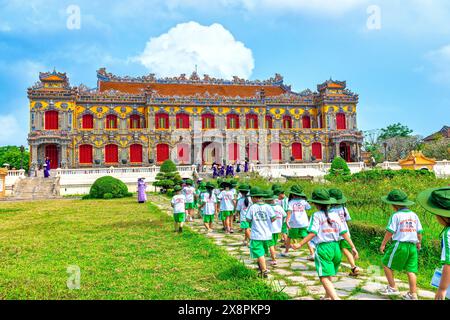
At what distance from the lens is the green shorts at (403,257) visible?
452cm

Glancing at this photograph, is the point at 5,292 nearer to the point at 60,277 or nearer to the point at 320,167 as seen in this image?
the point at 60,277

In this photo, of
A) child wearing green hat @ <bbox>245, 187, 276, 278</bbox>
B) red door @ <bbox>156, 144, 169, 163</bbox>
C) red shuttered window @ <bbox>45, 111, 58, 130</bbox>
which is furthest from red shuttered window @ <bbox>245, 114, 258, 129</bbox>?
child wearing green hat @ <bbox>245, 187, 276, 278</bbox>

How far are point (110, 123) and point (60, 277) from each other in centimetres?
3016

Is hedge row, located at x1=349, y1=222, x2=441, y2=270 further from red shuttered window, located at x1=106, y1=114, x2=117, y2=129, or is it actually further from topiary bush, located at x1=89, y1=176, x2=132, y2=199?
red shuttered window, located at x1=106, y1=114, x2=117, y2=129

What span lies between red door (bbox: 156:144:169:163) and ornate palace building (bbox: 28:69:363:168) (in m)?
0.09

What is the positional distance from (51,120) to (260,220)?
101 ft

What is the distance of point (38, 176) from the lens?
26.5 metres

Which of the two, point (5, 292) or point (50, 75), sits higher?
point (50, 75)

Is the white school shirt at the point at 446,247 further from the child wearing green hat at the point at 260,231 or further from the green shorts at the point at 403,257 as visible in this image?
the child wearing green hat at the point at 260,231

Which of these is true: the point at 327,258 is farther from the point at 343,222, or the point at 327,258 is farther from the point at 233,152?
the point at 233,152

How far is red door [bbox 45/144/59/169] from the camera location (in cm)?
3122

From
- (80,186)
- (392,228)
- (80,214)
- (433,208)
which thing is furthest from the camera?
(80,186)
